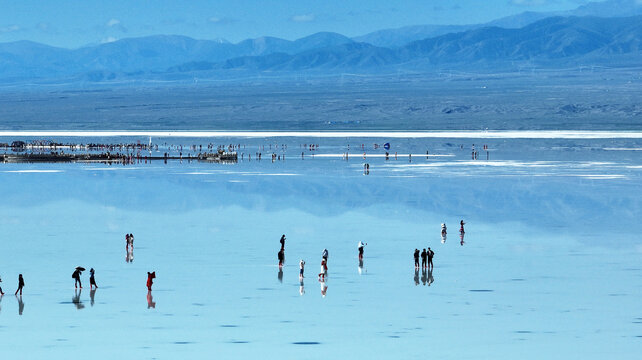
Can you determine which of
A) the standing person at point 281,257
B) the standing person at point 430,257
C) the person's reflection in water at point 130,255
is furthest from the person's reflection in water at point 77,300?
the standing person at point 430,257

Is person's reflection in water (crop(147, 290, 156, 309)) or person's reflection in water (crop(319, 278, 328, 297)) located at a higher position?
person's reflection in water (crop(319, 278, 328, 297))

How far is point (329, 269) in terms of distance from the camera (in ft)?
143

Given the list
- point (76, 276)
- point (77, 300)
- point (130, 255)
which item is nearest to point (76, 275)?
point (76, 276)

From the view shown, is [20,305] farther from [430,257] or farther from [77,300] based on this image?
[430,257]

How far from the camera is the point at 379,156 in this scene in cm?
12650

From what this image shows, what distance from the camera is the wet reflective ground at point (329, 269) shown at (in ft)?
104

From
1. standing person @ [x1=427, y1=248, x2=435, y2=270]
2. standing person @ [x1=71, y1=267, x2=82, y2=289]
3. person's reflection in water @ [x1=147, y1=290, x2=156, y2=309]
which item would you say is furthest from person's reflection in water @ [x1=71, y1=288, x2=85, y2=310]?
standing person @ [x1=427, y1=248, x2=435, y2=270]

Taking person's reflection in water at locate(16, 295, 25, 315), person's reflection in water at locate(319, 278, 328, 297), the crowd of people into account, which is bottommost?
person's reflection in water at locate(16, 295, 25, 315)

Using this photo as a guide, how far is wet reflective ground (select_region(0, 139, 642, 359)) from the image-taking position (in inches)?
1246

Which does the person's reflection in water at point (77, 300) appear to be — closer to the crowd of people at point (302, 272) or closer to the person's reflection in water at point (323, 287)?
the crowd of people at point (302, 272)

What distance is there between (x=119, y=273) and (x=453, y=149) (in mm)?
101152

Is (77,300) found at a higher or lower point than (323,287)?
lower

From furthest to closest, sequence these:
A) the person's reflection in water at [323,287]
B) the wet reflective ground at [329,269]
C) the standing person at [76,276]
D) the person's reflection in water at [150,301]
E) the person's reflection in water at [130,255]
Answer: the person's reflection in water at [130,255], the person's reflection in water at [323,287], the standing person at [76,276], the person's reflection in water at [150,301], the wet reflective ground at [329,269]

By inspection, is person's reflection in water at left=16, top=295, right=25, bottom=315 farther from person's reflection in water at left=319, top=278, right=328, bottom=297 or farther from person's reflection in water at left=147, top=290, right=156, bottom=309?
person's reflection in water at left=319, top=278, right=328, bottom=297
